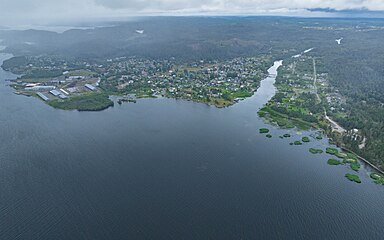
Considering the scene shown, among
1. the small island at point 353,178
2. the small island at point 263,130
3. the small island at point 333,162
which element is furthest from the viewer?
the small island at point 263,130

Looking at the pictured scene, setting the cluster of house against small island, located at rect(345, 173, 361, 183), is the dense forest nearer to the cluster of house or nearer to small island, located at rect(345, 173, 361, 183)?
small island, located at rect(345, 173, 361, 183)

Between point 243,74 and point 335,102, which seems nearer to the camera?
point 335,102

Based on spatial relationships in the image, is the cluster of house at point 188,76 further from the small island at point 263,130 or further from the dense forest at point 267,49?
the small island at point 263,130

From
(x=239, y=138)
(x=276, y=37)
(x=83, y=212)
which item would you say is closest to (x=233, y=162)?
(x=239, y=138)

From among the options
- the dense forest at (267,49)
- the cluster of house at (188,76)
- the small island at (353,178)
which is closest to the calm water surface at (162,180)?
the small island at (353,178)

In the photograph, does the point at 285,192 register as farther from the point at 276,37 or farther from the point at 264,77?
the point at 276,37

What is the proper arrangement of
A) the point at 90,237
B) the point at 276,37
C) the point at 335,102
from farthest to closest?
the point at 276,37 < the point at 335,102 < the point at 90,237

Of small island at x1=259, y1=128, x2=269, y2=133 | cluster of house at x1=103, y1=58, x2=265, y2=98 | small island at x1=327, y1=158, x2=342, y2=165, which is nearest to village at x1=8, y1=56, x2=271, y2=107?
cluster of house at x1=103, y1=58, x2=265, y2=98

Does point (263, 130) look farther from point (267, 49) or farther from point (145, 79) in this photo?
point (267, 49)
